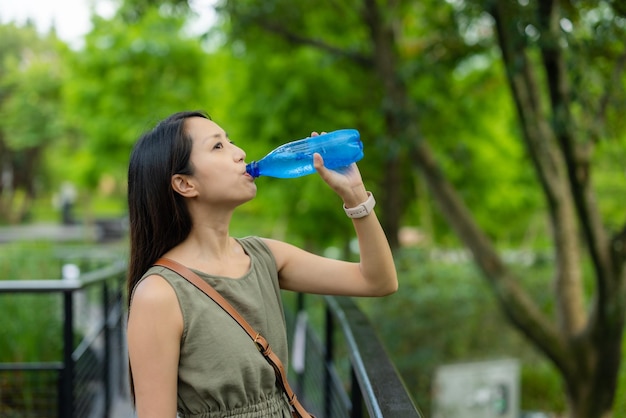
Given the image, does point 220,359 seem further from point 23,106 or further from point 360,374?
point 23,106

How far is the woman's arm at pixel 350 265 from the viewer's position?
5.27 feet

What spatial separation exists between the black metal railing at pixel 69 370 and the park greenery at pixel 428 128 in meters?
1.68

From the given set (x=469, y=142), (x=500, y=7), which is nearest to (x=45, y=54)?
(x=469, y=142)

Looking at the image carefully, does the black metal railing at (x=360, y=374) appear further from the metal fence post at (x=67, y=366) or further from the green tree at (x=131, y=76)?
the green tree at (x=131, y=76)

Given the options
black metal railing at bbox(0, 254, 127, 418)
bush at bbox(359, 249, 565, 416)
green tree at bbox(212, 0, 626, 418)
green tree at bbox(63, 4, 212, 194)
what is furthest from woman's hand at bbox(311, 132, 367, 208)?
green tree at bbox(63, 4, 212, 194)

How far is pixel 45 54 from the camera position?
19141 mm

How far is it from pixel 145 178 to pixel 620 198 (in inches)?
401

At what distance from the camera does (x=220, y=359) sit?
58.0 inches

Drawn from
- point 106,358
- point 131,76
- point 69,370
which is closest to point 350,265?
point 69,370

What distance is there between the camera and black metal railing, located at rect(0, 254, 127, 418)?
311 cm

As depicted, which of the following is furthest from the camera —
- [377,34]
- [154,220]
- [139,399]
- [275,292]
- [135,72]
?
[135,72]

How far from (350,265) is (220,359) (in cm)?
46

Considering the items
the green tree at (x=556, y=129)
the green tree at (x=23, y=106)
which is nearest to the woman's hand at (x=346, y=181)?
the green tree at (x=556, y=129)

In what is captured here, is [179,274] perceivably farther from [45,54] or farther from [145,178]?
[45,54]
